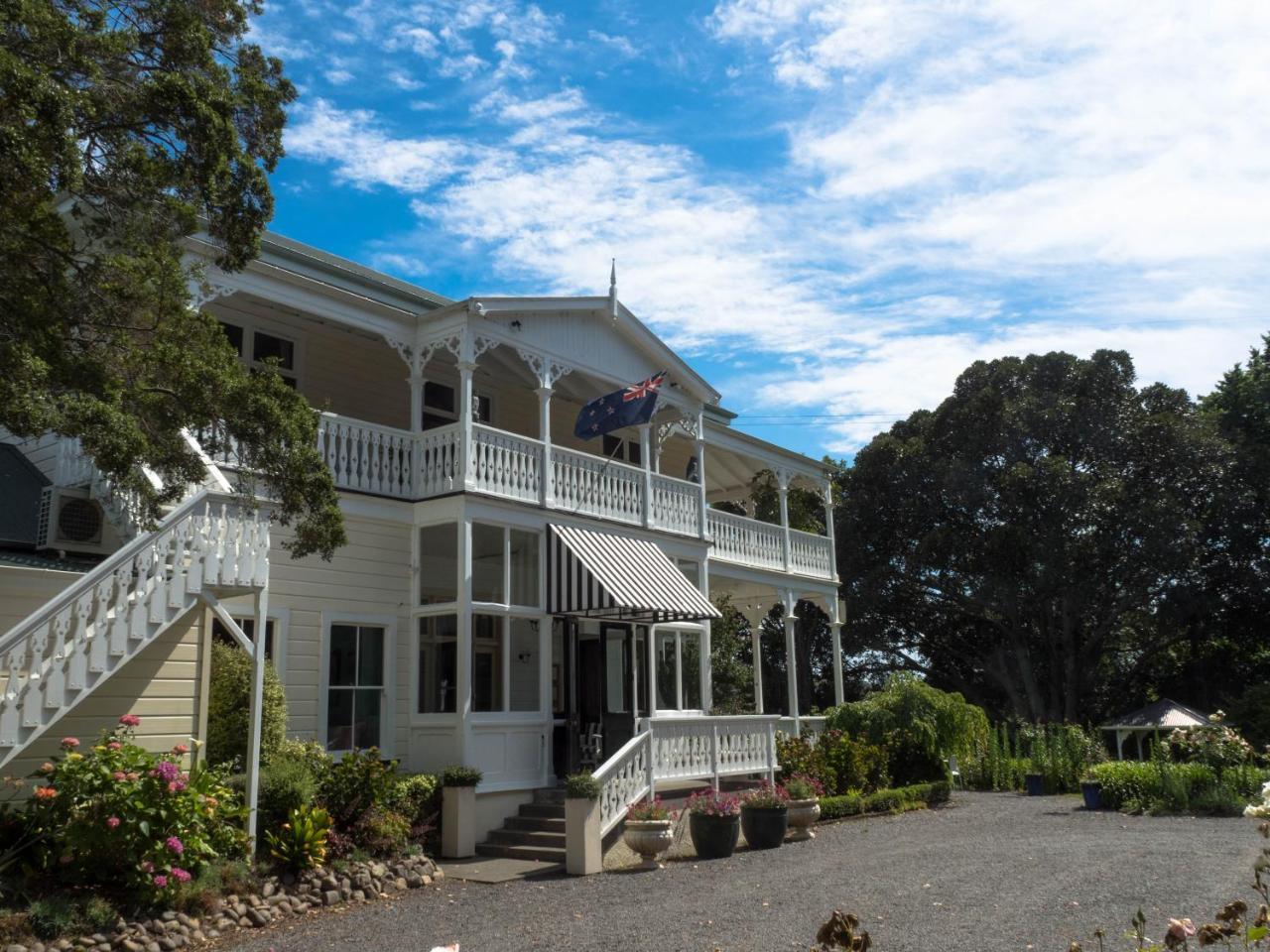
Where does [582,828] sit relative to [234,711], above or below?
below

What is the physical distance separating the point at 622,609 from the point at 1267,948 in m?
10.8

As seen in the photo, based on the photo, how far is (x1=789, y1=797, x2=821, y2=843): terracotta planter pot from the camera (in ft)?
51.6

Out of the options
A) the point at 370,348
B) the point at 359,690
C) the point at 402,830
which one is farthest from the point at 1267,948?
the point at 370,348

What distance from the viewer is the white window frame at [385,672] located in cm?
1515

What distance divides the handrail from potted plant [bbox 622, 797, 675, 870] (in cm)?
609

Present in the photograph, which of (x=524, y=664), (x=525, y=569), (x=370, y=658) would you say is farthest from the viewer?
(x=524, y=664)

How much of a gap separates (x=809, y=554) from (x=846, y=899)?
15.6m

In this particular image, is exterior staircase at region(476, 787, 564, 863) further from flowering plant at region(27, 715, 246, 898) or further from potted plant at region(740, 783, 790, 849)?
flowering plant at region(27, 715, 246, 898)

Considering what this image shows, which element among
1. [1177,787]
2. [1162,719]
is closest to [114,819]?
[1177,787]

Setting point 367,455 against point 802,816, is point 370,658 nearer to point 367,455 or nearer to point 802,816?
point 367,455

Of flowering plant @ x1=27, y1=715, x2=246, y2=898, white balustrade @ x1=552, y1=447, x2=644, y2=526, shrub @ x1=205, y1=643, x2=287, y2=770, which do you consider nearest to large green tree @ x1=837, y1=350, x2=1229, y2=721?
white balustrade @ x1=552, y1=447, x2=644, y2=526

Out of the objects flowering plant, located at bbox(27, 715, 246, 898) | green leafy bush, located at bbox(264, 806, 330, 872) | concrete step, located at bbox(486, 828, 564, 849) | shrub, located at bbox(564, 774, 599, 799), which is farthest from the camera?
concrete step, located at bbox(486, 828, 564, 849)

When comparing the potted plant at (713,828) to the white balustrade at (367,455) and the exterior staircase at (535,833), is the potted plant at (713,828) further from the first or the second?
the white balustrade at (367,455)

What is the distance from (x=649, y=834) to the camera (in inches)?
532
